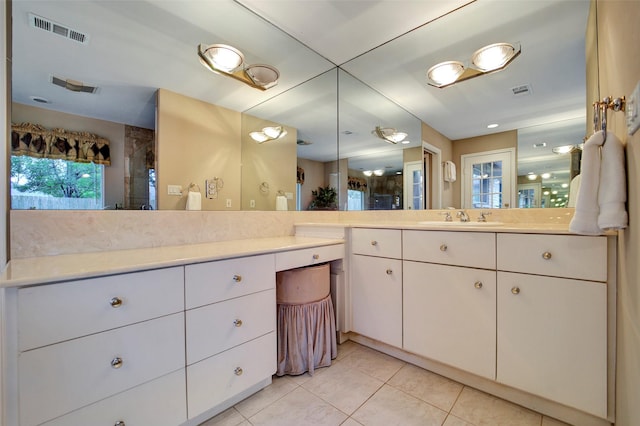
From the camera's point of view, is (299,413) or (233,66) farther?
(233,66)

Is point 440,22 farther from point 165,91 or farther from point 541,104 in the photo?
point 165,91

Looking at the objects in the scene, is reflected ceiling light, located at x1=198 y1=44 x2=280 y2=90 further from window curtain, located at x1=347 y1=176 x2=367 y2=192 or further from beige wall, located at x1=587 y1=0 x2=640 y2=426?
beige wall, located at x1=587 y1=0 x2=640 y2=426

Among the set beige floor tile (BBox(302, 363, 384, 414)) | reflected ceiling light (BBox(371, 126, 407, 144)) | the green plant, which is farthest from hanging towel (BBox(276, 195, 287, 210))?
beige floor tile (BBox(302, 363, 384, 414))

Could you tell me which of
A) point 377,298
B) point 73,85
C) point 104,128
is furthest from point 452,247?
point 73,85

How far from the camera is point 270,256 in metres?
1.42

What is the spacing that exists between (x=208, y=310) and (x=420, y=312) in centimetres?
119

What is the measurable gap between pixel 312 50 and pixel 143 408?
2595 millimetres

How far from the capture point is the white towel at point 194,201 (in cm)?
167

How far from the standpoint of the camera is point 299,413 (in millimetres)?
1271

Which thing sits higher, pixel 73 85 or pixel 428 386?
pixel 73 85

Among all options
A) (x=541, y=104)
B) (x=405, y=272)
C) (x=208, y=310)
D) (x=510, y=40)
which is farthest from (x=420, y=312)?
(x=510, y=40)

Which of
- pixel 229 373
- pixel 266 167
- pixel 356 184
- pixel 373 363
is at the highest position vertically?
pixel 266 167

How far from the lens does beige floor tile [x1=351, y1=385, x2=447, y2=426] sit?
122 cm

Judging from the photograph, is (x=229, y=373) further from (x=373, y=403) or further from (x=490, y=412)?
(x=490, y=412)
